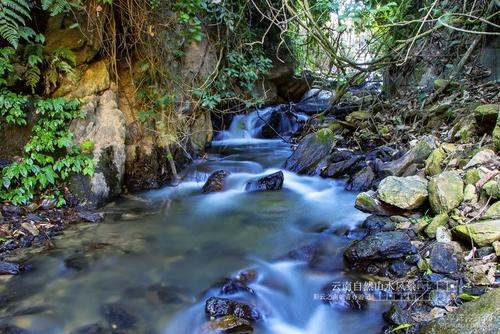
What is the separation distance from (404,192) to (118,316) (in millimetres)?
2979

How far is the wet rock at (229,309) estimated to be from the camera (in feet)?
9.70

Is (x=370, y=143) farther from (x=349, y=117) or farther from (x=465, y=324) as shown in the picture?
(x=465, y=324)

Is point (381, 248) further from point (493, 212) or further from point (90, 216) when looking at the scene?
point (90, 216)

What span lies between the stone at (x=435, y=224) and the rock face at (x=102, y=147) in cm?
387

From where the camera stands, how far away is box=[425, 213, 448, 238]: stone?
3.52 metres

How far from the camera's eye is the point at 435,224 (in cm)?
356

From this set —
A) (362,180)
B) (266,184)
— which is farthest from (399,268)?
(266,184)

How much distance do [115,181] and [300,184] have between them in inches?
107

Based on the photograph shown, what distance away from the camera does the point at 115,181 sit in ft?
17.3

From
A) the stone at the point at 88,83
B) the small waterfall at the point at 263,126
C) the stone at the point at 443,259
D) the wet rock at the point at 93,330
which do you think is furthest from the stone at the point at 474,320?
the small waterfall at the point at 263,126

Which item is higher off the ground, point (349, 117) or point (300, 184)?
point (349, 117)

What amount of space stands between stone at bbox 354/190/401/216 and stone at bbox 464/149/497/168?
89 centimetres

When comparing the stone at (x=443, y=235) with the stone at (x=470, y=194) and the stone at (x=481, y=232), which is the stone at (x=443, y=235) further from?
the stone at (x=470, y=194)

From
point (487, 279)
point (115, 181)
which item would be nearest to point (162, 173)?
point (115, 181)
